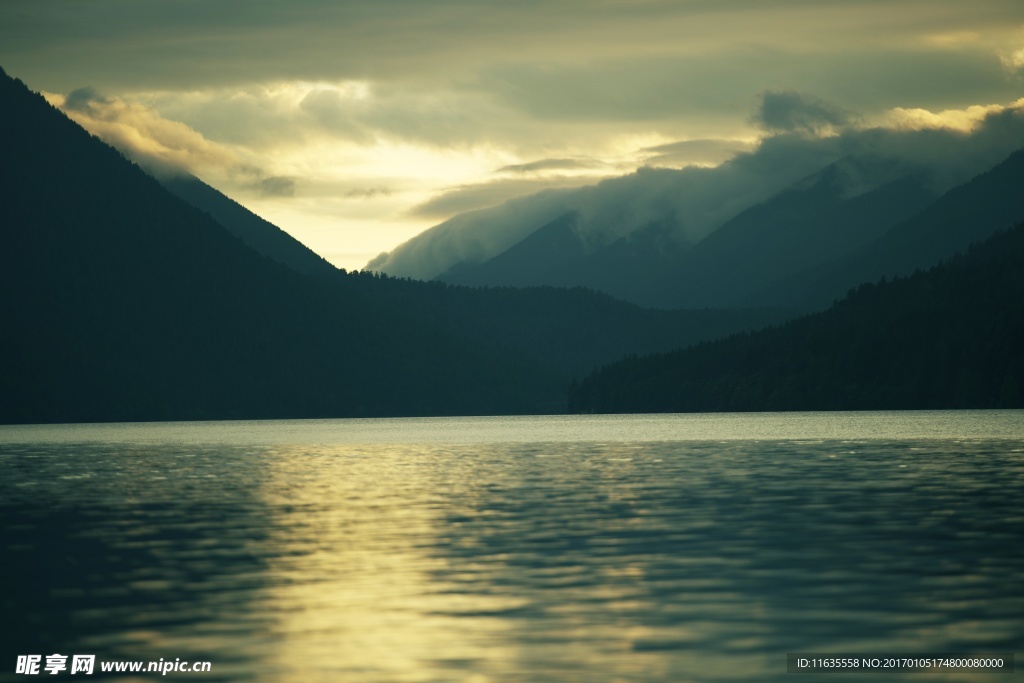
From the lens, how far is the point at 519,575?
38594 mm

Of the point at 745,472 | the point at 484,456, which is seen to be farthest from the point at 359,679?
the point at 484,456

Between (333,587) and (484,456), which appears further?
(484,456)

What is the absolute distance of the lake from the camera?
27953 mm

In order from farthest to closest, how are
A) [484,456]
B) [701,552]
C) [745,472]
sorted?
[484,456] < [745,472] < [701,552]

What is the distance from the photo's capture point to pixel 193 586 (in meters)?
37.2

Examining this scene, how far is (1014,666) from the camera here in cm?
2586

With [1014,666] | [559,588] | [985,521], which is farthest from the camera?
[985,521]

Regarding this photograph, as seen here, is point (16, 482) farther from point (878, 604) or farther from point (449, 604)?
point (878, 604)

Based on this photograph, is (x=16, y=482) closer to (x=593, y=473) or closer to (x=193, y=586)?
(x=593, y=473)

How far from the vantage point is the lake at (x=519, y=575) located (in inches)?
1101

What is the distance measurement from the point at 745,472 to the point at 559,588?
48835mm

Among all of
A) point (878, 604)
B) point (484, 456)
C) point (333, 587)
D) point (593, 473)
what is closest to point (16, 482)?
point (593, 473)

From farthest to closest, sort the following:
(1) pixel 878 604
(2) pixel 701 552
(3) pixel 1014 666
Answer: (2) pixel 701 552 < (1) pixel 878 604 < (3) pixel 1014 666

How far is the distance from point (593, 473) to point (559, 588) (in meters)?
49.5
